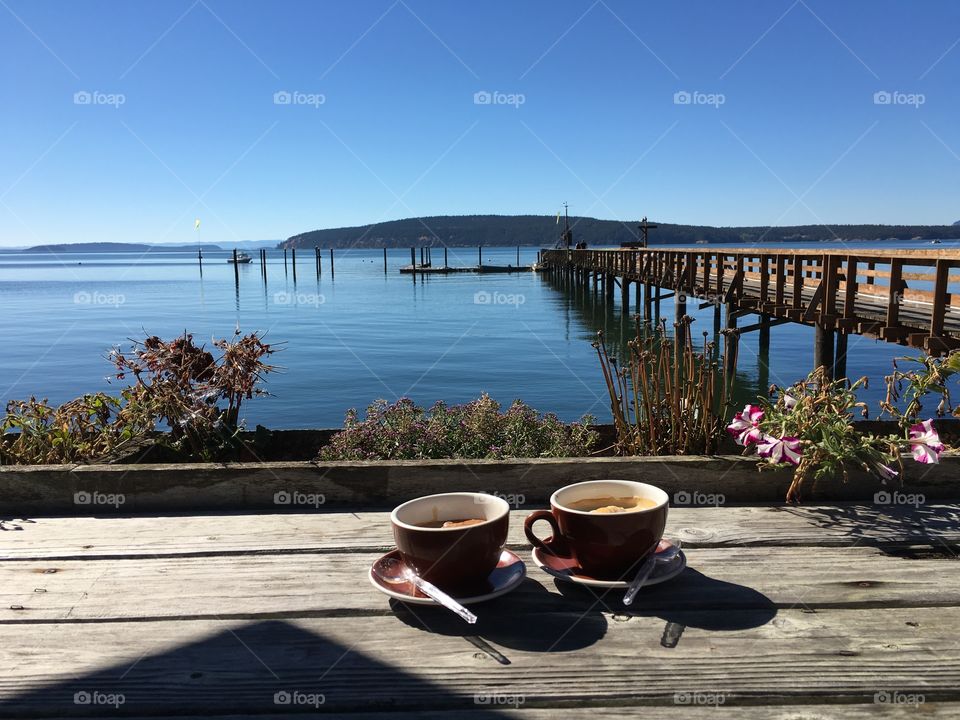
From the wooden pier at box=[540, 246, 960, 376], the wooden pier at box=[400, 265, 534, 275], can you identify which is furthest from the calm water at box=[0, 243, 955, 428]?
the wooden pier at box=[400, 265, 534, 275]

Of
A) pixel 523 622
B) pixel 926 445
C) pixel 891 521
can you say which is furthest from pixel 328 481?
pixel 926 445

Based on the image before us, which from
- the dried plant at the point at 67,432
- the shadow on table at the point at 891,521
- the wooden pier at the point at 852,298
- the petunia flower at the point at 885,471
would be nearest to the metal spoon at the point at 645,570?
the shadow on table at the point at 891,521

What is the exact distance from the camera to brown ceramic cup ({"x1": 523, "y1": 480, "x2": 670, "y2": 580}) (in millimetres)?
1749

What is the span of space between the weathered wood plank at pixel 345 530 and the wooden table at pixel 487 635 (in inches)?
0.6

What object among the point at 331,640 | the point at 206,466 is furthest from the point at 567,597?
the point at 206,466

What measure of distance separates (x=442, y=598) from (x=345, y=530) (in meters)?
0.84

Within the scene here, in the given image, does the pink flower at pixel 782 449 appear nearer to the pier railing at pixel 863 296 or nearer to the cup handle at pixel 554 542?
the cup handle at pixel 554 542

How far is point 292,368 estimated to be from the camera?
21141 mm

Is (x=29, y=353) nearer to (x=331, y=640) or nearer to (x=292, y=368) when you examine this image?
(x=292, y=368)

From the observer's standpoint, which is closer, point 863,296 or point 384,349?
point 863,296

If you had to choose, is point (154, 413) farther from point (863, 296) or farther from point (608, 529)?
point (863, 296)

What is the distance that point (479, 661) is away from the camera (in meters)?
1.55

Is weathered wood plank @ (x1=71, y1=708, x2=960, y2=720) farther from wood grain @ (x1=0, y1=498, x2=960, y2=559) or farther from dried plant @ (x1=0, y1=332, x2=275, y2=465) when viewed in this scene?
dried plant @ (x1=0, y1=332, x2=275, y2=465)

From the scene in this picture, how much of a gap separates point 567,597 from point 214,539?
1191 millimetres
